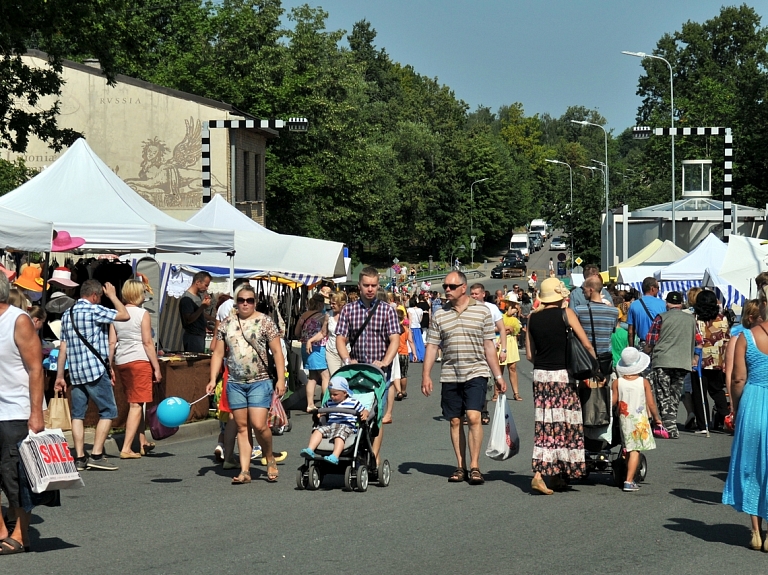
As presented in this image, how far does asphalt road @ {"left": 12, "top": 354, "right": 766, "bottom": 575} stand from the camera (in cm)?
721

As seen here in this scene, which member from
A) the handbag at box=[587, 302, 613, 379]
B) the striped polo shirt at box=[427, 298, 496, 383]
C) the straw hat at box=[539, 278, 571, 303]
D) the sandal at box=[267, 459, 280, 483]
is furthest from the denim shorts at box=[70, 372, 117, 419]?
the handbag at box=[587, 302, 613, 379]

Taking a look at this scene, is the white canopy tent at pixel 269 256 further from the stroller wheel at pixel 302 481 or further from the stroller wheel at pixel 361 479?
the stroller wheel at pixel 361 479

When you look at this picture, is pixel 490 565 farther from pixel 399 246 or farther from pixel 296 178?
pixel 399 246

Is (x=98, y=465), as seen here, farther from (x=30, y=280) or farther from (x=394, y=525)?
(x=30, y=280)

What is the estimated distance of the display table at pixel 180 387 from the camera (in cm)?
1374

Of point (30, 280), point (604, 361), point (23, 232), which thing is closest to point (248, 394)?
point (604, 361)

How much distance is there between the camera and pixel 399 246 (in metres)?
106

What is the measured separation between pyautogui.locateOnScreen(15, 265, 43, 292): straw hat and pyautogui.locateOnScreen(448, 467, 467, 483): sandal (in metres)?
7.92

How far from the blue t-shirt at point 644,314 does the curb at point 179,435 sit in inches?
225

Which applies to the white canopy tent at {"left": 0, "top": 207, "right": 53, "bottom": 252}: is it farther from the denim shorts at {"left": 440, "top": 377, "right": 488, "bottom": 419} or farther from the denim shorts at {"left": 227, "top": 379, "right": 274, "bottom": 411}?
the denim shorts at {"left": 440, "top": 377, "right": 488, "bottom": 419}

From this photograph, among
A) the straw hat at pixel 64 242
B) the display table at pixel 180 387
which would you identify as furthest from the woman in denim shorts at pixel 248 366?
the straw hat at pixel 64 242

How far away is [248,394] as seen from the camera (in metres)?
10.5

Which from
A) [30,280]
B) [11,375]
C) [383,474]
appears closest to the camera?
[11,375]

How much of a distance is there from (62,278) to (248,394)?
26.2 feet
